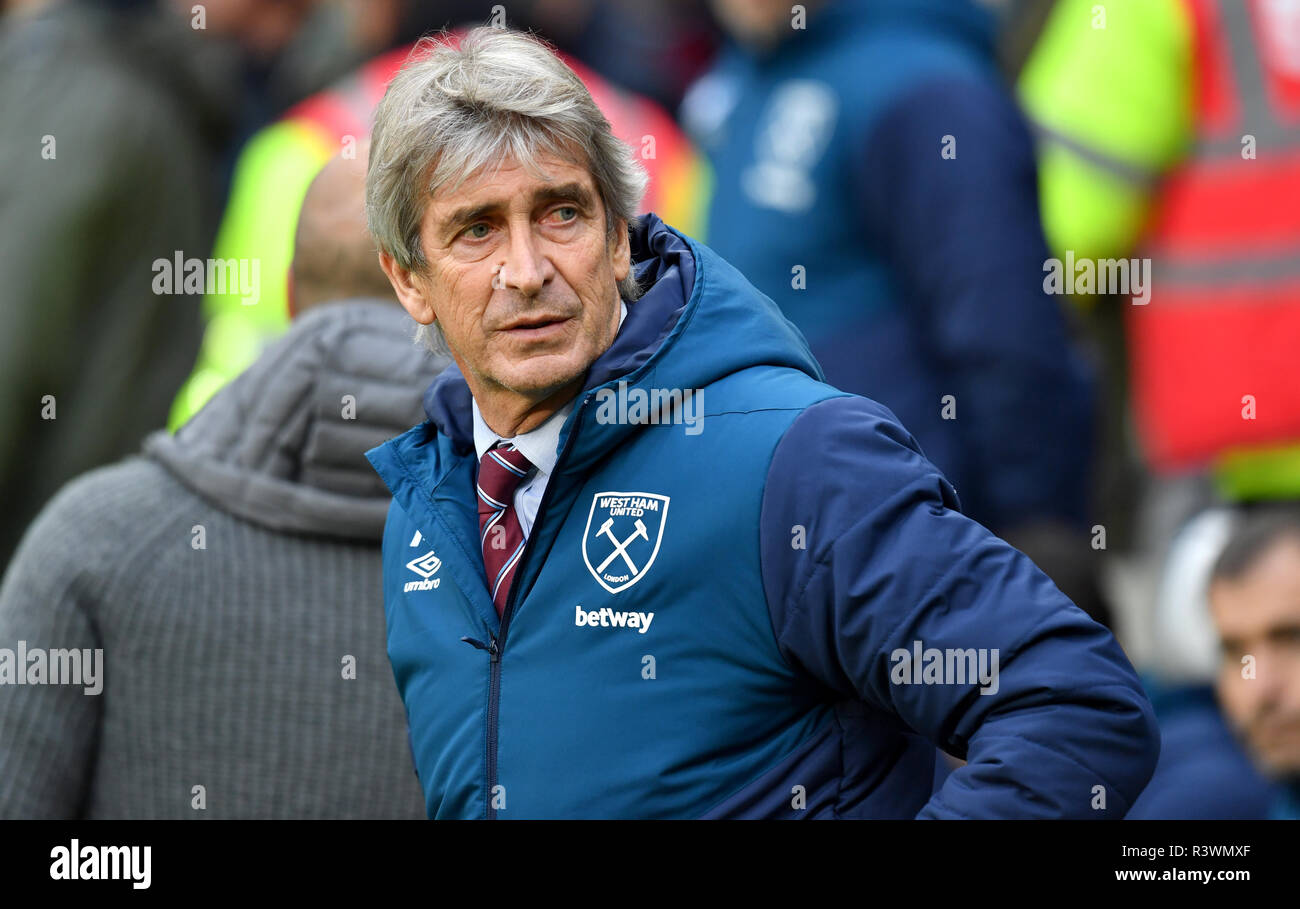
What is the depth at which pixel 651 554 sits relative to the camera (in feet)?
9.30

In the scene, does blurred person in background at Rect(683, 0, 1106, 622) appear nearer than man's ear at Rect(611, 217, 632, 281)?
No

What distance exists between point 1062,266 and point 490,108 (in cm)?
294

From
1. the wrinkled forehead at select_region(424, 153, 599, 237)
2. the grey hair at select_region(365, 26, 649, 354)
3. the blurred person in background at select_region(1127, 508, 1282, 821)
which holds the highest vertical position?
the grey hair at select_region(365, 26, 649, 354)

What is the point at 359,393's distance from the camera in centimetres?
363

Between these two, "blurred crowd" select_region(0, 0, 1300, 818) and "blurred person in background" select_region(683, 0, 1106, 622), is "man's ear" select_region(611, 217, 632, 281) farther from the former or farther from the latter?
→ "blurred person in background" select_region(683, 0, 1106, 622)

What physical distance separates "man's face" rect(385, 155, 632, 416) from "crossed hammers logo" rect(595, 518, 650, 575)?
0.77 ft

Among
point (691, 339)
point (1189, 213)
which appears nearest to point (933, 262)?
point (1189, 213)

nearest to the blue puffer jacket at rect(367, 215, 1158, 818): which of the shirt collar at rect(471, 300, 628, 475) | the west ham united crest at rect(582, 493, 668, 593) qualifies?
the west ham united crest at rect(582, 493, 668, 593)

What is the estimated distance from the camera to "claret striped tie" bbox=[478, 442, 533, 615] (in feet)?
9.93

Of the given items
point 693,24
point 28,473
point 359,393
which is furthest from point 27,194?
point 693,24

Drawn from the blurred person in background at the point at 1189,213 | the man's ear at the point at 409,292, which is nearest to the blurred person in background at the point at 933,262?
the blurred person in background at the point at 1189,213

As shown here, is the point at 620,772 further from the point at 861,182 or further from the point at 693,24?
the point at 693,24

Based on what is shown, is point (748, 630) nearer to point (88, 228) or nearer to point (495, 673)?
point (495, 673)

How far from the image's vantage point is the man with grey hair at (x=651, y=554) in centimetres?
264
